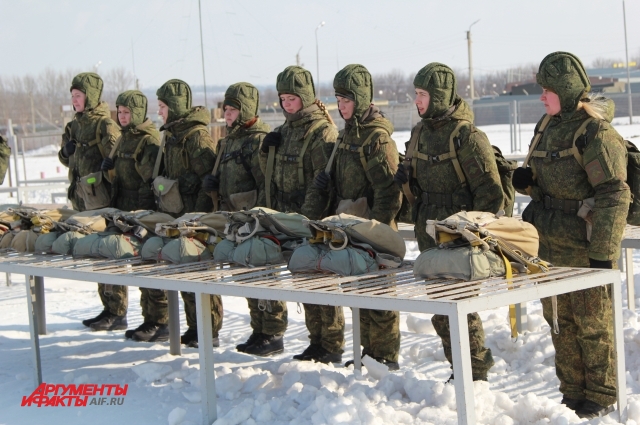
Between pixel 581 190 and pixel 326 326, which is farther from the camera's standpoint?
pixel 326 326

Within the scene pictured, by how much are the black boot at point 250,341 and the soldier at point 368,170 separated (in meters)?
0.99

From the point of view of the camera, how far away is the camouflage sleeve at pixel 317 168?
607cm

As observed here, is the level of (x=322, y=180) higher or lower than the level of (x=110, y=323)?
higher

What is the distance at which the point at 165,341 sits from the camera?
23.3 feet

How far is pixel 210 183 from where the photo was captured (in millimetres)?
6883

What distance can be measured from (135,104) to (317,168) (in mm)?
2095

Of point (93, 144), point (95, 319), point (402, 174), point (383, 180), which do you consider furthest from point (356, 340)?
point (93, 144)

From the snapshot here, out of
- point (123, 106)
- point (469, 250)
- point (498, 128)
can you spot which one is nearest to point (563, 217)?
point (469, 250)

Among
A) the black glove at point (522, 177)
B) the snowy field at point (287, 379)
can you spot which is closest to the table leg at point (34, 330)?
the snowy field at point (287, 379)

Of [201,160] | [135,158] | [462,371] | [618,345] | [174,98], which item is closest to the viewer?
[462,371]

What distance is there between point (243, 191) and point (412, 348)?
1658 millimetres

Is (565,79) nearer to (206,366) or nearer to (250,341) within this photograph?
(206,366)

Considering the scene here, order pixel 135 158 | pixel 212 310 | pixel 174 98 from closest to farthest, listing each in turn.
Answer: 1. pixel 212 310
2. pixel 174 98
3. pixel 135 158

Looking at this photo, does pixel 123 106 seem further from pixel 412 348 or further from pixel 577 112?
pixel 577 112
